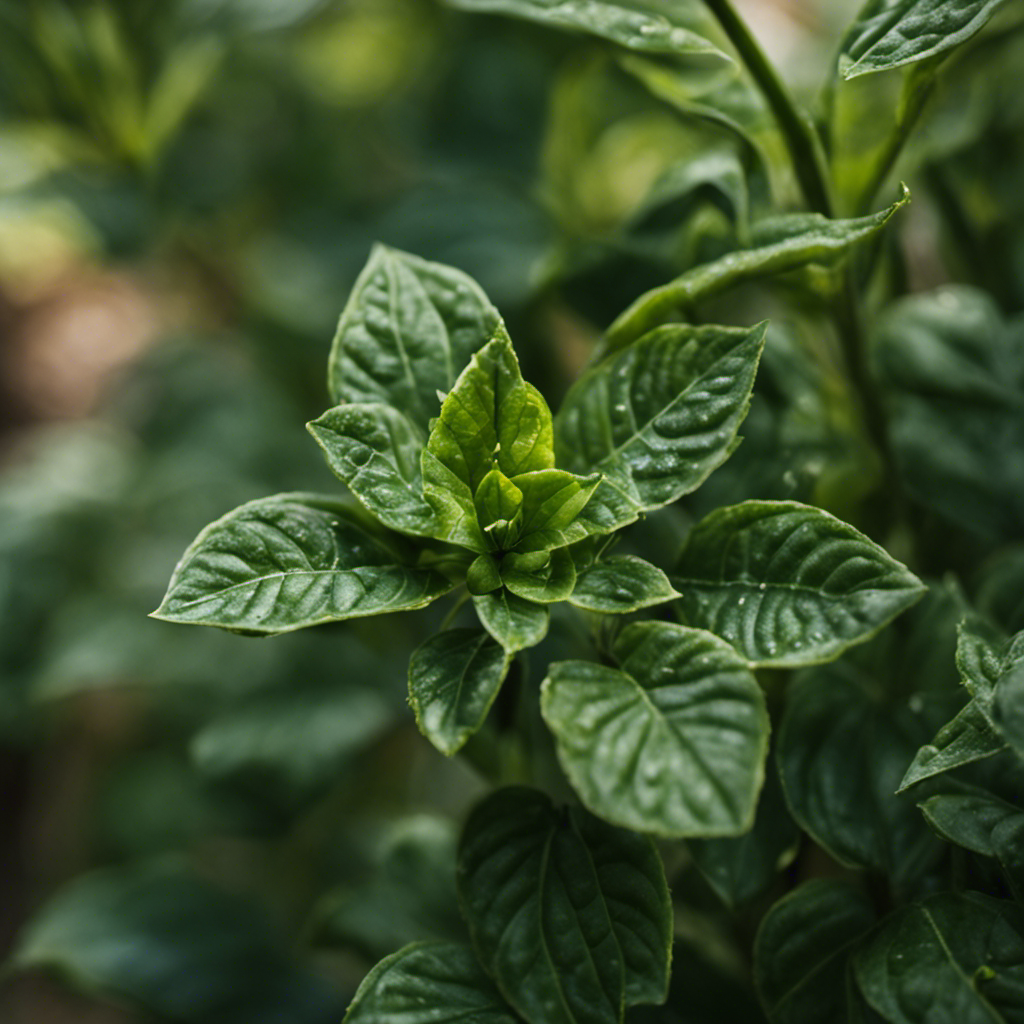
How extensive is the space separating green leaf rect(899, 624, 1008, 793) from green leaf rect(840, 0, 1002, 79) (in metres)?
0.39

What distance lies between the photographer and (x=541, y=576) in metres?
0.63

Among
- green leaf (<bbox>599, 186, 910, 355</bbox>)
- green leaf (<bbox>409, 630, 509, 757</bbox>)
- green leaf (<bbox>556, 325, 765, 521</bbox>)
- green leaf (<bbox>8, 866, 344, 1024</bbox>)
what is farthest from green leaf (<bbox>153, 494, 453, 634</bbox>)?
green leaf (<bbox>8, 866, 344, 1024</bbox>)

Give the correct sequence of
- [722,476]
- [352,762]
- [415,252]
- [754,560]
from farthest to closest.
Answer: [415,252] < [352,762] < [722,476] < [754,560]

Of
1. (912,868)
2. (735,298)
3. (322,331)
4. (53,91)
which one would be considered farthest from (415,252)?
(912,868)

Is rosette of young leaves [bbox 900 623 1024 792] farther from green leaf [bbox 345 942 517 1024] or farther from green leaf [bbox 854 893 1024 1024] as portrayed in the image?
green leaf [bbox 345 942 517 1024]

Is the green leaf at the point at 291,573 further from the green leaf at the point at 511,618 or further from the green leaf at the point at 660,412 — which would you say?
the green leaf at the point at 660,412

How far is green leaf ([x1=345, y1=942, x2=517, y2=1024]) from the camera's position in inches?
24.5

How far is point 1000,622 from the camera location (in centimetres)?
82

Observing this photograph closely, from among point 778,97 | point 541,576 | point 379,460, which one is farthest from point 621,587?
point 778,97

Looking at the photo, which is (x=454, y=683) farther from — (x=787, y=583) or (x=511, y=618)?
(x=787, y=583)

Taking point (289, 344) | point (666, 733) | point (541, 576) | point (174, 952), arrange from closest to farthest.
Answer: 1. point (666, 733)
2. point (541, 576)
3. point (174, 952)
4. point (289, 344)

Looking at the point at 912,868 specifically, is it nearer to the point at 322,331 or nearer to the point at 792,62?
the point at 322,331

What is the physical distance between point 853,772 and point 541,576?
31cm

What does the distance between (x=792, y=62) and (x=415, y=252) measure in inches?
25.7
